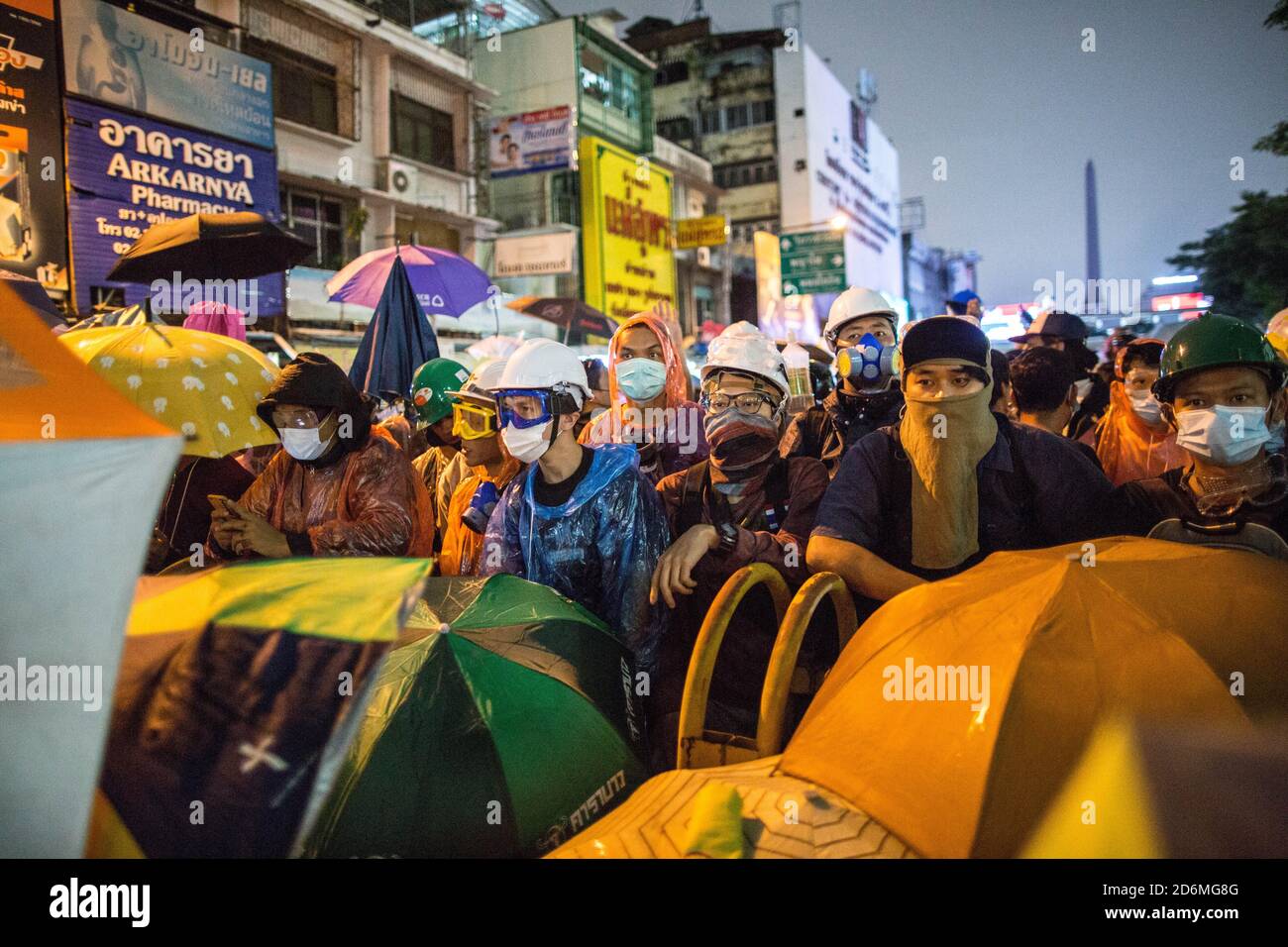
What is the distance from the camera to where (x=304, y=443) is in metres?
3.25

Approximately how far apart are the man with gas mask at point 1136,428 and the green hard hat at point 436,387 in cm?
350

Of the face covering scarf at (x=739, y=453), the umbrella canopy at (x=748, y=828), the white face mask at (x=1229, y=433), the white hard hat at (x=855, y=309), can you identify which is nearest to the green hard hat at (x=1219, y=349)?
the white face mask at (x=1229, y=433)

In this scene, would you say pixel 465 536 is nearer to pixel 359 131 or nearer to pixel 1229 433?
pixel 1229 433

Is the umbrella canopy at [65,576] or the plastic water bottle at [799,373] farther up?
the plastic water bottle at [799,373]

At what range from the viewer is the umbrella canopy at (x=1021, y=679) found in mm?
1395

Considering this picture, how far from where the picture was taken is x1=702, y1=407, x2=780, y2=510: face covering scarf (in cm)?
304

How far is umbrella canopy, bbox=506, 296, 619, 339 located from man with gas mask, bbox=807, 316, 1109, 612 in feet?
28.1

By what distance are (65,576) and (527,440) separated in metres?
1.70

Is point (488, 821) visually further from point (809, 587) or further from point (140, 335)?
point (140, 335)

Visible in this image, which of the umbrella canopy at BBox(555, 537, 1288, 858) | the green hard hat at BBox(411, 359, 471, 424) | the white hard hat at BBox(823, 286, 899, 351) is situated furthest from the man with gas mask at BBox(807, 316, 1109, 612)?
the green hard hat at BBox(411, 359, 471, 424)

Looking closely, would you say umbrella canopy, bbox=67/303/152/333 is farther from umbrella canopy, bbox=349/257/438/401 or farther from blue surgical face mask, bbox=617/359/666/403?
blue surgical face mask, bbox=617/359/666/403

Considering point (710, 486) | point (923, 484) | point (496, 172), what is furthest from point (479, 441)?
point (496, 172)

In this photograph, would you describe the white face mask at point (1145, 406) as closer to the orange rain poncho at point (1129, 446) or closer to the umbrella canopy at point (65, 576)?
the orange rain poncho at point (1129, 446)

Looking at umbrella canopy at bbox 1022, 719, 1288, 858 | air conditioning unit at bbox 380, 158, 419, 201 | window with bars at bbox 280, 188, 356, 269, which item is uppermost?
air conditioning unit at bbox 380, 158, 419, 201
